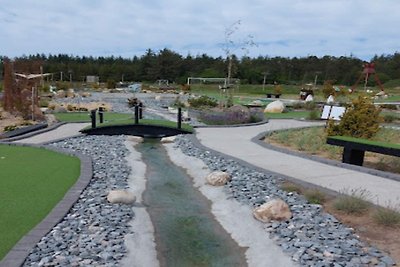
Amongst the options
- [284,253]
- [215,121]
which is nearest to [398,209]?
[284,253]

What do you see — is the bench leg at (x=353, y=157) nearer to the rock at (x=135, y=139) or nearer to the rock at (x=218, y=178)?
the rock at (x=218, y=178)

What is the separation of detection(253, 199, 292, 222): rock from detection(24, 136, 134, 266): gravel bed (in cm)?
154

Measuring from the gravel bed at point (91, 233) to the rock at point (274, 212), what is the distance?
1.54 m

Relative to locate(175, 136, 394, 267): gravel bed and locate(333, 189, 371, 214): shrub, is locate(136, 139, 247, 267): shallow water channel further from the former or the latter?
locate(333, 189, 371, 214): shrub

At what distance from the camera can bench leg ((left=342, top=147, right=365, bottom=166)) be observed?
7.07 m

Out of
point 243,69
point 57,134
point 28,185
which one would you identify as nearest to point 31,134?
point 57,134

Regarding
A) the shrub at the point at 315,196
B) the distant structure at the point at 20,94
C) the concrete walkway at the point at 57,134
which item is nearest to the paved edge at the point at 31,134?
the concrete walkway at the point at 57,134

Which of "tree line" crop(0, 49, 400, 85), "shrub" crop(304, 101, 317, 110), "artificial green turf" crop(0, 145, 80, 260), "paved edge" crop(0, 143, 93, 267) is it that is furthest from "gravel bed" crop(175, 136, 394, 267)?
"tree line" crop(0, 49, 400, 85)

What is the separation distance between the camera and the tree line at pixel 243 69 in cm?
4628

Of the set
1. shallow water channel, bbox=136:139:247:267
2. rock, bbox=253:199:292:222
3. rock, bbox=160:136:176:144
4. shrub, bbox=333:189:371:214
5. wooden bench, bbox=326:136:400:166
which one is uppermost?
wooden bench, bbox=326:136:400:166

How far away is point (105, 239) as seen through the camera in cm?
390

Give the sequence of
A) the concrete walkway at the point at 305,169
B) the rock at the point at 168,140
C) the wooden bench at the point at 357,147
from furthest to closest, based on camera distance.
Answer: the rock at the point at 168,140
the wooden bench at the point at 357,147
the concrete walkway at the point at 305,169

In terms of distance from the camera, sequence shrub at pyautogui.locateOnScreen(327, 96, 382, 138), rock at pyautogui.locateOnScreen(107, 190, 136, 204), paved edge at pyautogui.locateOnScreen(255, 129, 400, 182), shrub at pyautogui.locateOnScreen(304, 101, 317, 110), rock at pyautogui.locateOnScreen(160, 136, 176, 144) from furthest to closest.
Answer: shrub at pyautogui.locateOnScreen(304, 101, 317, 110), rock at pyautogui.locateOnScreen(160, 136, 176, 144), shrub at pyautogui.locateOnScreen(327, 96, 382, 138), paved edge at pyautogui.locateOnScreen(255, 129, 400, 182), rock at pyautogui.locateOnScreen(107, 190, 136, 204)

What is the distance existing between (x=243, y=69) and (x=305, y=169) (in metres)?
39.2
